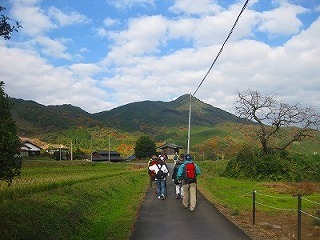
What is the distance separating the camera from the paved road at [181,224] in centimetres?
1021

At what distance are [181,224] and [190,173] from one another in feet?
12.4

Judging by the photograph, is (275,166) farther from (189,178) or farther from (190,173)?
(189,178)

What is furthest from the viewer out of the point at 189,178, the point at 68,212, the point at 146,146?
the point at 146,146

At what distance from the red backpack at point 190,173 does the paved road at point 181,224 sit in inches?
49.7

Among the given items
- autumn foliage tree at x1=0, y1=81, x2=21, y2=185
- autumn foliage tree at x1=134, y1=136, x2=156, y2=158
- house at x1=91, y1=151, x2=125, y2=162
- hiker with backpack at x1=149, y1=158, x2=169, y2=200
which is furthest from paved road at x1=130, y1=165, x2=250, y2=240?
house at x1=91, y1=151, x2=125, y2=162

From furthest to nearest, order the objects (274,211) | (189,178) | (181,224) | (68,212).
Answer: (274,211)
(189,178)
(181,224)
(68,212)

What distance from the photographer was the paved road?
10.2m

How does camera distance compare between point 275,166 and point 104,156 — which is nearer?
point 275,166

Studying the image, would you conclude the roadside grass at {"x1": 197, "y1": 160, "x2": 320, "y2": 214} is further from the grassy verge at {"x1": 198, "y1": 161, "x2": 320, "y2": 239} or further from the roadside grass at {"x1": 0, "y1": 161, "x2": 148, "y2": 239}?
the roadside grass at {"x1": 0, "y1": 161, "x2": 148, "y2": 239}

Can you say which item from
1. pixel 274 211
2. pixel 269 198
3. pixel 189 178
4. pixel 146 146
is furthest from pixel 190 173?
pixel 146 146

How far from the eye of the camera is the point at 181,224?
1191 centimetres

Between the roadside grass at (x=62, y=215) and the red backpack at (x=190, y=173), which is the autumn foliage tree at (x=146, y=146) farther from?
the red backpack at (x=190, y=173)

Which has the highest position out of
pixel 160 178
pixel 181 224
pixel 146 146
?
pixel 160 178

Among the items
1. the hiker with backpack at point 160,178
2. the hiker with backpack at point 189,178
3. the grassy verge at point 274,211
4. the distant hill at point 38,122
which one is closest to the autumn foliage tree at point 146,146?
the distant hill at point 38,122
